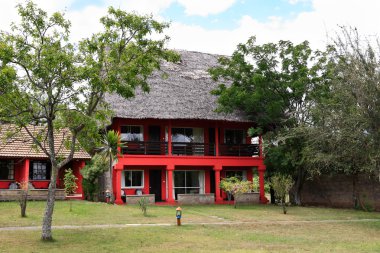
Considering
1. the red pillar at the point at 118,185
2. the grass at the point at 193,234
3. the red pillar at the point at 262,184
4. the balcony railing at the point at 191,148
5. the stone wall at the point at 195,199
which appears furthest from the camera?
the red pillar at the point at 262,184

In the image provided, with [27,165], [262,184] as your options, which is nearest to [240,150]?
[262,184]

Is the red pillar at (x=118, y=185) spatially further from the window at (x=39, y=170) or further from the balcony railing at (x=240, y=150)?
the balcony railing at (x=240, y=150)

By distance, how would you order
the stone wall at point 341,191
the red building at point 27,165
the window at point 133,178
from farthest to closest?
the window at point 133,178 → the red building at point 27,165 → the stone wall at point 341,191

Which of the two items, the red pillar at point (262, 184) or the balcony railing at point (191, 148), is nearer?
the balcony railing at point (191, 148)

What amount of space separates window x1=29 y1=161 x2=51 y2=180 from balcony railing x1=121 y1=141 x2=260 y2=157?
196 inches

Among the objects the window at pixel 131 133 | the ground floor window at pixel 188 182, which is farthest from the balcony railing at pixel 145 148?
the ground floor window at pixel 188 182

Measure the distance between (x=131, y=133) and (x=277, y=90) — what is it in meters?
8.87

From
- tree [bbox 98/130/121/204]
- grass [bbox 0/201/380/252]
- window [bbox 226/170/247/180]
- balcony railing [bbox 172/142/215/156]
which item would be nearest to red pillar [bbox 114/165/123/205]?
tree [bbox 98/130/121/204]

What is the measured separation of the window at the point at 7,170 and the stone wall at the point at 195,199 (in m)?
9.68

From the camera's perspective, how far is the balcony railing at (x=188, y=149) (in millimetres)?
28062

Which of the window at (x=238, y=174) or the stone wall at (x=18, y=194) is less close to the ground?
the window at (x=238, y=174)

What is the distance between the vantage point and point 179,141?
29.9 meters

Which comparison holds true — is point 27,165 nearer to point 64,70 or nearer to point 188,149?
point 188,149

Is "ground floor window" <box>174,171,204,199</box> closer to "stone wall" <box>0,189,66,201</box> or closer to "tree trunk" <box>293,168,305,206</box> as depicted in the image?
"tree trunk" <box>293,168,305,206</box>
